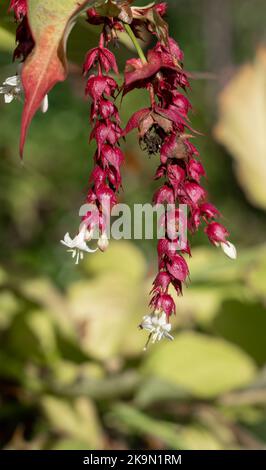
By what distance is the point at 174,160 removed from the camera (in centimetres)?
40

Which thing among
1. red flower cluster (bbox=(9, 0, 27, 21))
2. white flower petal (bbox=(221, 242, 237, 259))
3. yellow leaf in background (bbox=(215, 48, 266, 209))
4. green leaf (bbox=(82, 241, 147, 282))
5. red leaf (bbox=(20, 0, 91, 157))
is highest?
yellow leaf in background (bbox=(215, 48, 266, 209))

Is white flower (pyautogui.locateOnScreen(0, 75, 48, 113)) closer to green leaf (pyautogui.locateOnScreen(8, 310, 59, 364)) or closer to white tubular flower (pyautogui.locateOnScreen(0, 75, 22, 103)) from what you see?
white tubular flower (pyautogui.locateOnScreen(0, 75, 22, 103))

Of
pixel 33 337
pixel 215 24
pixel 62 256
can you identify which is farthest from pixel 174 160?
pixel 215 24

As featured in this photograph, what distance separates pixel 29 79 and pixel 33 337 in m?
0.55

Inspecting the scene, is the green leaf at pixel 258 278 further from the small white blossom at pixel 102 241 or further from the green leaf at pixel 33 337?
the small white blossom at pixel 102 241

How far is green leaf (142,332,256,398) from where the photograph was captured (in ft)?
3.01

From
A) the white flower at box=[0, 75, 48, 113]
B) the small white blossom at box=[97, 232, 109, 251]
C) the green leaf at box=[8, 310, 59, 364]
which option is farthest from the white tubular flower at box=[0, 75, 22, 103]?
the green leaf at box=[8, 310, 59, 364]

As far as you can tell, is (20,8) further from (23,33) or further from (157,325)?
(157,325)

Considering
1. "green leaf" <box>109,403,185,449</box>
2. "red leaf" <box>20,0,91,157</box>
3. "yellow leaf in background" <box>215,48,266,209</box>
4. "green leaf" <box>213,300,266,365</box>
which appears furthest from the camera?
"yellow leaf in background" <box>215,48,266,209</box>

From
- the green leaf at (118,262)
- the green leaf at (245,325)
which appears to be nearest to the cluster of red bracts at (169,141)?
the green leaf at (245,325)

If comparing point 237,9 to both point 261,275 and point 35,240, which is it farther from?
point 261,275

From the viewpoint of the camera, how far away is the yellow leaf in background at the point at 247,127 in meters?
1.09

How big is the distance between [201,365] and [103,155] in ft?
1.87

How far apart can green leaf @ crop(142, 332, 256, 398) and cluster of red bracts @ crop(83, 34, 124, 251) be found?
53cm
